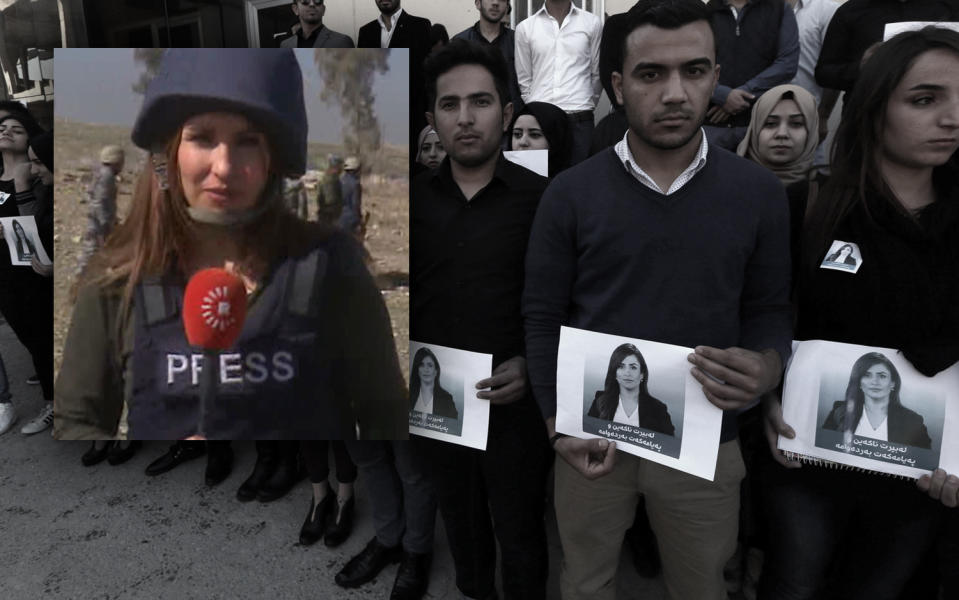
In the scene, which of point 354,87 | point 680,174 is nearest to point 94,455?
point 354,87

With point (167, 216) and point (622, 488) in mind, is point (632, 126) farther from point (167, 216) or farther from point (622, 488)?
point (167, 216)

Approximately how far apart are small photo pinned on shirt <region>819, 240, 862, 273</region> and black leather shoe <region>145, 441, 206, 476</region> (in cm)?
309

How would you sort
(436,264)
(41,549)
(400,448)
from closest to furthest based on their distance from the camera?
(436,264)
(400,448)
(41,549)

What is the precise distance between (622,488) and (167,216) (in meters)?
1.45

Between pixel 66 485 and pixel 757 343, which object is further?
pixel 66 485

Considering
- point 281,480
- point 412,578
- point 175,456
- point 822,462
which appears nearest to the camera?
point 822,462

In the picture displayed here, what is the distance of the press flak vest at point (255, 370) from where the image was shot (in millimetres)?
1616

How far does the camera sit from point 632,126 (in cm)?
129

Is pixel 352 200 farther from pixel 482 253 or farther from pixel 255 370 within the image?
pixel 255 370

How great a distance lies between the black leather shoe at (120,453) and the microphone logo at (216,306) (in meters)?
2.02

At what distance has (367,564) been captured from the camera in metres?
2.20

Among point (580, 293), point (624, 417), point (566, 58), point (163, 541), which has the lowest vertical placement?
point (163, 541)

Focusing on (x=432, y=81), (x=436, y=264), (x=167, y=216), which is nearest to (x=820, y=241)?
(x=436, y=264)

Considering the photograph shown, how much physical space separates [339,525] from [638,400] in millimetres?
1664
